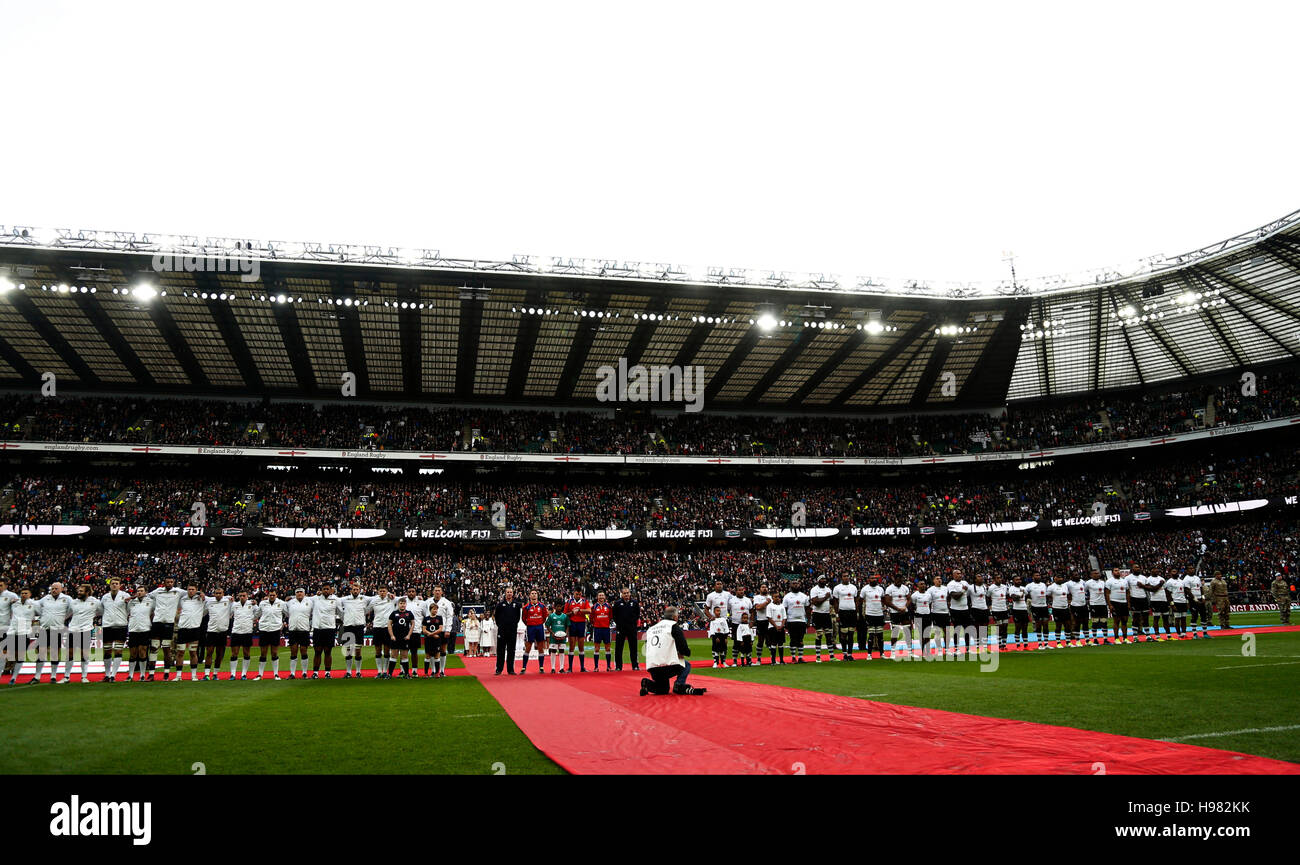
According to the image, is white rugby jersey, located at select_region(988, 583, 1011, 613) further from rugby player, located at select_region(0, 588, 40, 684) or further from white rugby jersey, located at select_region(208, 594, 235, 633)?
rugby player, located at select_region(0, 588, 40, 684)

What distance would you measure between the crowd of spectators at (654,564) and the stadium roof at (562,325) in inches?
417

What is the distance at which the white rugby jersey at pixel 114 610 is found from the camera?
16094 millimetres

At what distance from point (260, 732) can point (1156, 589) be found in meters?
23.0

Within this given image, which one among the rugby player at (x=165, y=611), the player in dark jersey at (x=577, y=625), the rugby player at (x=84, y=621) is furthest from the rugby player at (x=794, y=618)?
the rugby player at (x=84, y=621)

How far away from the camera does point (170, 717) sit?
10.3 meters

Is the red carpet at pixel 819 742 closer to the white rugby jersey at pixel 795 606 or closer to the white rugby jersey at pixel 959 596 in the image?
the white rugby jersey at pixel 795 606

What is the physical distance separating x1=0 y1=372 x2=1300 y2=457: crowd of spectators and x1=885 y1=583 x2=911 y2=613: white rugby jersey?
31.1 metres

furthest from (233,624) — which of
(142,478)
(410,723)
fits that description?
(142,478)

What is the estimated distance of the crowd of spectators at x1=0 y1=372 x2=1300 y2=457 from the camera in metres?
43.9

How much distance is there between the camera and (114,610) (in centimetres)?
1614

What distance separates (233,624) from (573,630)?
7657mm

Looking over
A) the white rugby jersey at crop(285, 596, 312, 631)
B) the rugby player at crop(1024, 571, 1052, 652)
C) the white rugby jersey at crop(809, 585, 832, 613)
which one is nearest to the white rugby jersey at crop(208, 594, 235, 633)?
the white rugby jersey at crop(285, 596, 312, 631)

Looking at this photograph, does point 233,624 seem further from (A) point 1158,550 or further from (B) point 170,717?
(A) point 1158,550
